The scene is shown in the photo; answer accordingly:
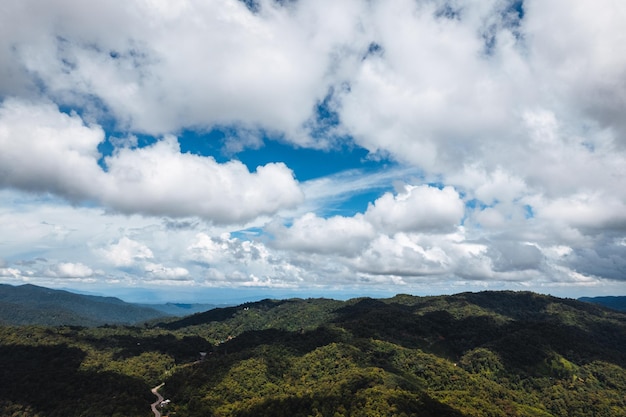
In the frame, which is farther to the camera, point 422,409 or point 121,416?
point 121,416

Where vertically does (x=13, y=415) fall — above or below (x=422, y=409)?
below

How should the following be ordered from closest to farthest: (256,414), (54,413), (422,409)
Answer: (422,409) → (256,414) → (54,413)

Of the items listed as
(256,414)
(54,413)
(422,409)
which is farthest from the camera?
(54,413)

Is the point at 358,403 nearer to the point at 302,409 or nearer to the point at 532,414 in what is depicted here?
the point at 302,409

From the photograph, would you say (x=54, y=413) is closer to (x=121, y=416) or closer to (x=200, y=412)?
(x=121, y=416)

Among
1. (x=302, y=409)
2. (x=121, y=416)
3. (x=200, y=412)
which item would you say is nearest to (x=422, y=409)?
(x=302, y=409)

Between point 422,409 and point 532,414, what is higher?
point 422,409

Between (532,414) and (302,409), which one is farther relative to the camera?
(532,414)

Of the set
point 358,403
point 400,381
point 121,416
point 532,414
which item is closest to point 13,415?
point 121,416
